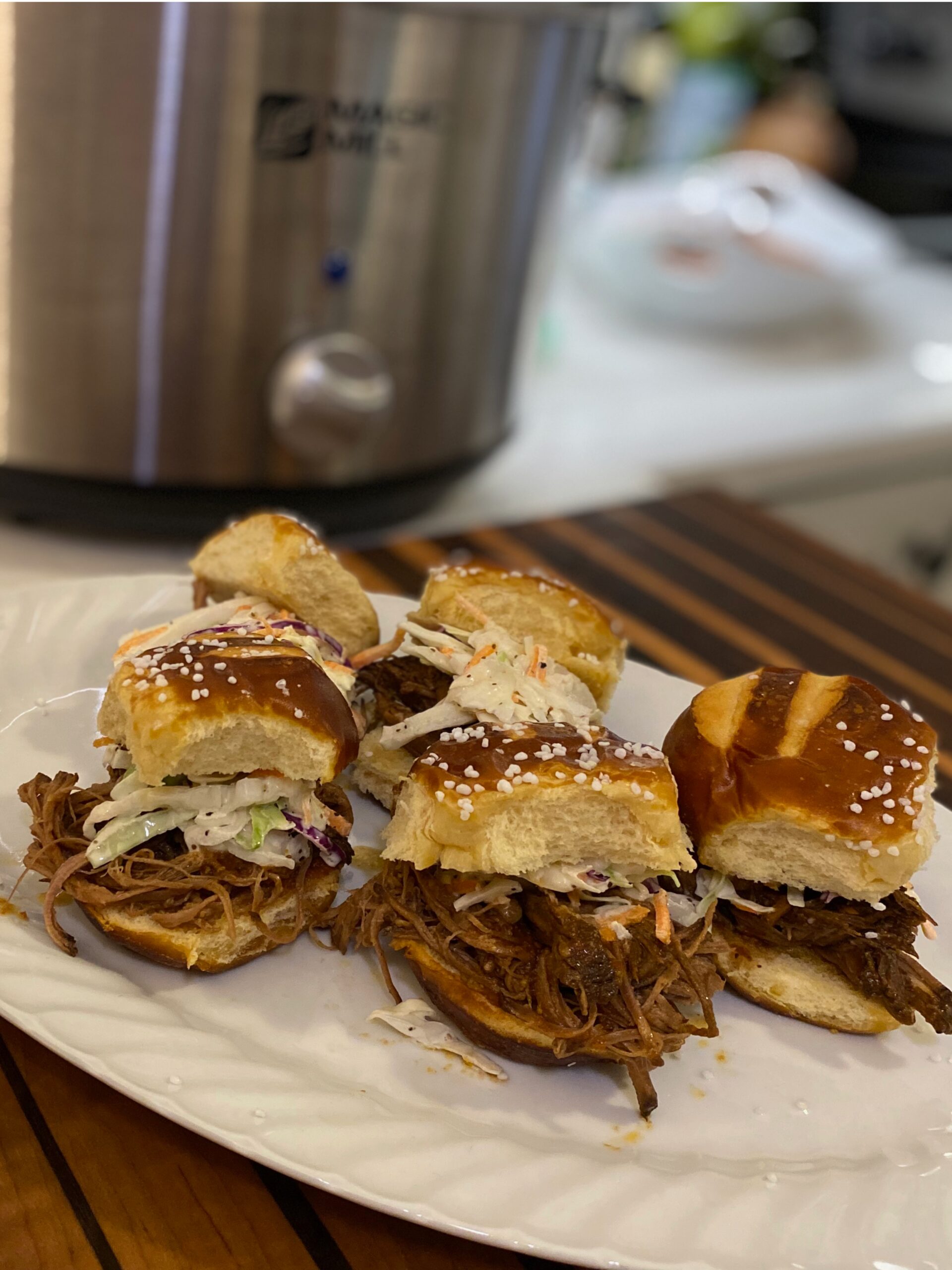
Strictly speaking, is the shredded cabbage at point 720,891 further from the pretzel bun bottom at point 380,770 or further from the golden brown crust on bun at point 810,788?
the pretzel bun bottom at point 380,770

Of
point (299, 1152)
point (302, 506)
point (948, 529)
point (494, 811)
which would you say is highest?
point (494, 811)

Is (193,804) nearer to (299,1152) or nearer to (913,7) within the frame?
(299,1152)

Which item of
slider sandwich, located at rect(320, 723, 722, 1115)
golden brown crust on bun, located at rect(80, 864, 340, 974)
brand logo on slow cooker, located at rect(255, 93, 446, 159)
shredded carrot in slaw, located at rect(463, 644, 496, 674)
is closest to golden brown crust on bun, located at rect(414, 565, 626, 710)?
shredded carrot in slaw, located at rect(463, 644, 496, 674)

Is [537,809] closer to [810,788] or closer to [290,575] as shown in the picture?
[810,788]

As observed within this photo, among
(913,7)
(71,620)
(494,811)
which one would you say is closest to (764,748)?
(494,811)

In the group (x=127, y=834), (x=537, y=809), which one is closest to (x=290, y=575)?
(x=127, y=834)

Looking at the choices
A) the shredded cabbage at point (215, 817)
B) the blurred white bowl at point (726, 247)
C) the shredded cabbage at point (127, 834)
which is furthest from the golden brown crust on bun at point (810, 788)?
the blurred white bowl at point (726, 247)
